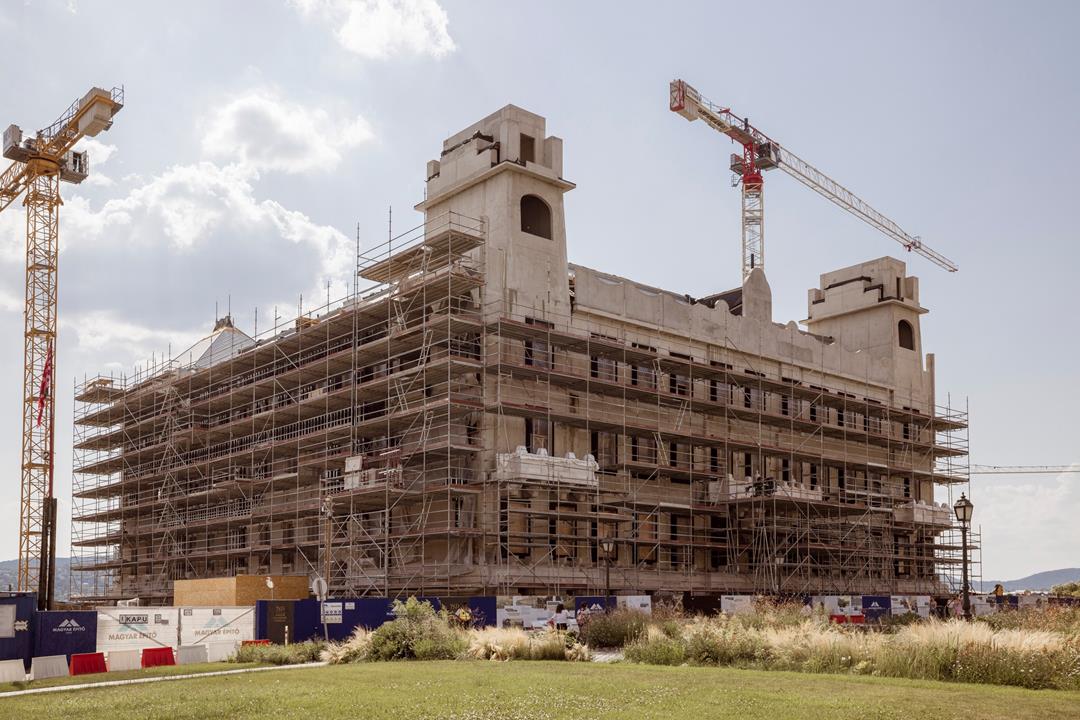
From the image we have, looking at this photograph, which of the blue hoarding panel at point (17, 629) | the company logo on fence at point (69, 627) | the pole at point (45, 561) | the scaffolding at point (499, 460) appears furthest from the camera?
the scaffolding at point (499, 460)

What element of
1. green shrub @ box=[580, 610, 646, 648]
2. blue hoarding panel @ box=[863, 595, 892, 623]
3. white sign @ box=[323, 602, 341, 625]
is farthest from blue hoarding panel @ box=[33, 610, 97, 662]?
blue hoarding panel @ box=[863, 595, 892, 623]

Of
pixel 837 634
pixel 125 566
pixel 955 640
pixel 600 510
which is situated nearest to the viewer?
pixel 955 640

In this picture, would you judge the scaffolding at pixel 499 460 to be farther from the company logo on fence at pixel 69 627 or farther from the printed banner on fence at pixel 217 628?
the company logo on fence at pixel 69 627

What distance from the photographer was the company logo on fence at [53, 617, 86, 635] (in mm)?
31453

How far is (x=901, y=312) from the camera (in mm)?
72562

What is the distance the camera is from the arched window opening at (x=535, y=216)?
51719mm

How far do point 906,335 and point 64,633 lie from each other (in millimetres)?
56241

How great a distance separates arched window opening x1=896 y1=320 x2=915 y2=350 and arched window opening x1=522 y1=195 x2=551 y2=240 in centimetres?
3115

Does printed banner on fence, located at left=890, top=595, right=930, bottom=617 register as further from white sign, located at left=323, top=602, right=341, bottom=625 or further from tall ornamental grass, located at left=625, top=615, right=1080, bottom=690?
white sign, located at left=323, top=602, right=341, bottom=625

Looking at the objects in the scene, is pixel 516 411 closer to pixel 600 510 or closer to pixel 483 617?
pixel 600 510

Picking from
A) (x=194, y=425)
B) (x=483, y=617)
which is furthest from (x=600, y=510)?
(x=194, y=425)

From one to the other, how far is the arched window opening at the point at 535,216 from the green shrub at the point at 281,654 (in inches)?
960

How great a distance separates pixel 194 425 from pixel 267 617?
2971 centimetres

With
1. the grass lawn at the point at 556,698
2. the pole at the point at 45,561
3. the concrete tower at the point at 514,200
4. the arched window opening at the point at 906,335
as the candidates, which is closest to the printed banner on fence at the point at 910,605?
the concrete tower at the point at 514,200
